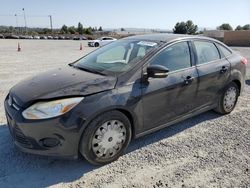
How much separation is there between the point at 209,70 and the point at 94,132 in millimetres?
2361

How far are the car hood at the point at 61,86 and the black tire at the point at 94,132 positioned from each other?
332 millimetres

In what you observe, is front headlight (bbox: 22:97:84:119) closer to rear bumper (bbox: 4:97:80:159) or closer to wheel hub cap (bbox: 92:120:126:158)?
rear bumper (bbox: 4:97:80:159)

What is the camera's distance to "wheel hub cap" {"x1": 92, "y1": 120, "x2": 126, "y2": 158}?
3180 millimetres

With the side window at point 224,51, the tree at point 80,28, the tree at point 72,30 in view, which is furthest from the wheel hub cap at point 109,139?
the tree at point 72,30

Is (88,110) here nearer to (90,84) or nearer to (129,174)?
(90,84)

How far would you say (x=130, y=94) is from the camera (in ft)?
10.9

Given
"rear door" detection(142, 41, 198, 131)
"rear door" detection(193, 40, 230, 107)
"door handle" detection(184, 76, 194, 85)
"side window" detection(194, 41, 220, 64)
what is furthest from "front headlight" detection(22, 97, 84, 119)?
"side window" detection(194, 41, 220, 64)

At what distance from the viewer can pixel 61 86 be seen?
3.24 meters

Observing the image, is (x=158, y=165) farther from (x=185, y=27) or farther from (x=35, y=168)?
(x=185, y=27)

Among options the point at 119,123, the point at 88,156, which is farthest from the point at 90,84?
the point at 88,156

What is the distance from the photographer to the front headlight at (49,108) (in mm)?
2916

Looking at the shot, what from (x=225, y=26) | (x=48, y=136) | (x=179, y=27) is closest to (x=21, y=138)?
(x=48, y=136)

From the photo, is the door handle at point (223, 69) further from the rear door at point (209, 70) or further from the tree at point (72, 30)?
the tree at point (72, 30)

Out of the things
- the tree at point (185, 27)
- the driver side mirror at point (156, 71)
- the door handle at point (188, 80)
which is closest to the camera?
the driver side mirror at point (156, 71)
